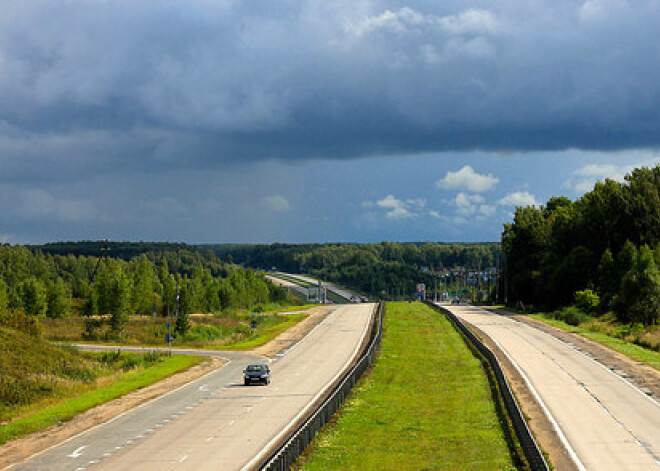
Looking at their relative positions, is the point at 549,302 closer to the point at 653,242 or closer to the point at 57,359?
the point at 653,242

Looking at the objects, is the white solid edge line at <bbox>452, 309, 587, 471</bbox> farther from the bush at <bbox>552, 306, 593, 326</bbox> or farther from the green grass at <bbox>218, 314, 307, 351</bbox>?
the bush at <bbox>552, 306, 593, 326</bbox>

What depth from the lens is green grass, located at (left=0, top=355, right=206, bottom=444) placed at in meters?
41.0

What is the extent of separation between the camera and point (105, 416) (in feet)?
145

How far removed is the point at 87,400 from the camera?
164 ft

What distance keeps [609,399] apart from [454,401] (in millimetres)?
8372

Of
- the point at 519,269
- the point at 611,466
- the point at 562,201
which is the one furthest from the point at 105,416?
the point at 562,201

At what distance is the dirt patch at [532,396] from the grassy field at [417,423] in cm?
163

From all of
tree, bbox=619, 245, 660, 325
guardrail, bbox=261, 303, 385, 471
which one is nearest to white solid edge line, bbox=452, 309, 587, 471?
guardrail, bbox=261, 303, 385, 471

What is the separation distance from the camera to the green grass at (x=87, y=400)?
41.0 meters

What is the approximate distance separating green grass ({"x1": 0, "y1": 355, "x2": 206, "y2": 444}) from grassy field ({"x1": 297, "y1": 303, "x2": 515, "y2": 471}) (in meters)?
14.8

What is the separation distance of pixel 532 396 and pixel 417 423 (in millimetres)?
9842

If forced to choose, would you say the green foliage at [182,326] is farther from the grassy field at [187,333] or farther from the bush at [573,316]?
the bush at [573,316]

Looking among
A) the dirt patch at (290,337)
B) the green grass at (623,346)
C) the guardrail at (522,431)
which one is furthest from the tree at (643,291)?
the guardrail at (522,431)

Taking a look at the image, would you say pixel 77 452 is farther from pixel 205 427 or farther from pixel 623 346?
pixel 623 346
